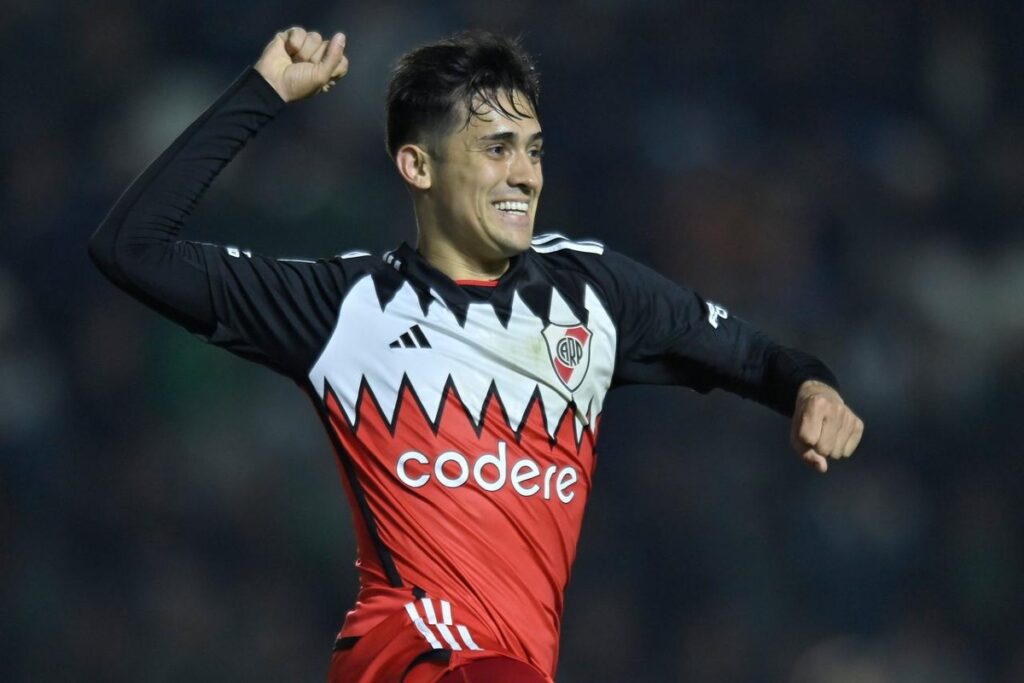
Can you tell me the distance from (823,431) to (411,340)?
83 cm

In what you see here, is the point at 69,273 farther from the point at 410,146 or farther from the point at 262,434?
the point at 410,146

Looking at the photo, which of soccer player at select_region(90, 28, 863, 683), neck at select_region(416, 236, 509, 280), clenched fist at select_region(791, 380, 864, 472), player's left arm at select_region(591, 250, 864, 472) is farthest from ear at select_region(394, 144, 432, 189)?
clenched fist at select_region(791, 380, 864, 472)

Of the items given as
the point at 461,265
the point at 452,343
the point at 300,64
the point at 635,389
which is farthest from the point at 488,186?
the point at 635,389

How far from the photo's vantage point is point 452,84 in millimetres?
3064

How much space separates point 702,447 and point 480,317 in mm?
2703

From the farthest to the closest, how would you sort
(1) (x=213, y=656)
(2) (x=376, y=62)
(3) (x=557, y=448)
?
1. (2) (x=376, y=62)
2. (1) (x=213, y=656)
3. (3) (x=557, y=448)

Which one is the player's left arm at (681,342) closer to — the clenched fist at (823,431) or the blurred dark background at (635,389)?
the clenched fist at (823,431)

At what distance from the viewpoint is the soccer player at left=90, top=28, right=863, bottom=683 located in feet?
9.16

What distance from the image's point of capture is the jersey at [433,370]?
2.80 m

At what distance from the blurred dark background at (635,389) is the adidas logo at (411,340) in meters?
2.57

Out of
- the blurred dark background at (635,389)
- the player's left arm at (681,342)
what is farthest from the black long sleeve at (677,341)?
the blurred dark background at (635,389)

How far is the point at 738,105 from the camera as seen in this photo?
5.81 m

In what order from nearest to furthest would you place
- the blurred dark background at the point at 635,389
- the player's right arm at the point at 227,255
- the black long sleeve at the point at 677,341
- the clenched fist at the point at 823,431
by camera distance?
the clenched fist at the point at 823,431 < the player's right arm at the point at 227,255 < the black long sleeve at the point at 677,341 < the blurred dark background at the point at 635,389

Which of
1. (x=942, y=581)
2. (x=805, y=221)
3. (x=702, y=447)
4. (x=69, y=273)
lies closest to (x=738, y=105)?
(x=805, y=221)
